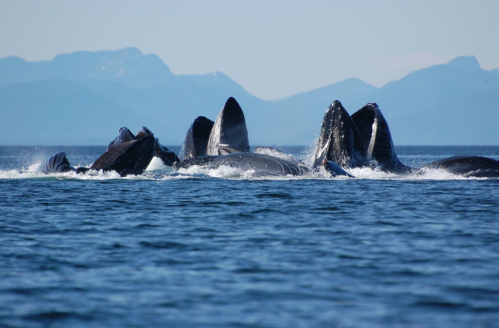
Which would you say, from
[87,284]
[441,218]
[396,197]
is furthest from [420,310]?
[396,197]

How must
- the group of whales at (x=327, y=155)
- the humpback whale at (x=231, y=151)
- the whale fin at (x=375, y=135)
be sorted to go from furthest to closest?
the humpback whale at (x=231, y=151), the whale fin at (x=375, y=135), the group of whales at (x=327, y=155)

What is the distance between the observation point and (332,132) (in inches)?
748

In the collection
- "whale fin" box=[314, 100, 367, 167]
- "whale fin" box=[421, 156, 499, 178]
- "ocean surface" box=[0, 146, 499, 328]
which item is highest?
"whale fin" box=[314, 100, 367, 167]

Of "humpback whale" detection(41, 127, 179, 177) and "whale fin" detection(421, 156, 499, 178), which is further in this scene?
"whale fin" detection(421, 156, 499, 178)

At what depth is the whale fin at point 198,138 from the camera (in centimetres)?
2412

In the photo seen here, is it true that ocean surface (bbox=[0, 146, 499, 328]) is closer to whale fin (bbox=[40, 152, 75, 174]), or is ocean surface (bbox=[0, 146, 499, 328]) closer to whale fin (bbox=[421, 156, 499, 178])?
whale fin (bbox=[421, 156, 499, 178])

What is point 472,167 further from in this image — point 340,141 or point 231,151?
point 231,151

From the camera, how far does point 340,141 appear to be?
19.0m

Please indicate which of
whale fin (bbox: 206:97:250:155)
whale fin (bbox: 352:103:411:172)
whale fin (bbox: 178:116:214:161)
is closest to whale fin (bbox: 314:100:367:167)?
whale fin (bbox: 352:103:411:172)

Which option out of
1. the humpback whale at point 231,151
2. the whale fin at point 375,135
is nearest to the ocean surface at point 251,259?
the whale fin at point 375,135

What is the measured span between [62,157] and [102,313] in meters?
17.1

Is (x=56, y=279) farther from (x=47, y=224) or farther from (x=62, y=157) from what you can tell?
(x=62, y=157)

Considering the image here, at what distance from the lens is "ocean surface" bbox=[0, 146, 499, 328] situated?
21.9 feet

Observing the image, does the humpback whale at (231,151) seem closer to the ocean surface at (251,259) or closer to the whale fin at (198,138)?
the whale fin at (198,138)
